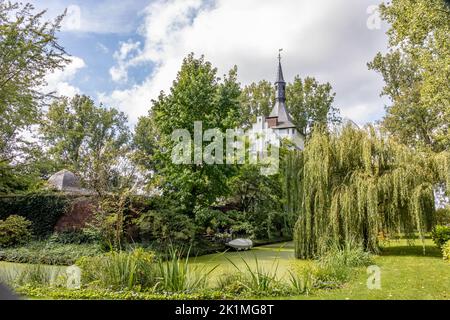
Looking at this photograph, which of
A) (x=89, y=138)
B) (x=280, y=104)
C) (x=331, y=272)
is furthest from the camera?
(x=280, y=104)

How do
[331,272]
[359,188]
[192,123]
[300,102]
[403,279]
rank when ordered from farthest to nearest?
1. [300,102]
2. [192,123]
3. [359,188]
4. [331,272]
5. [403,279]

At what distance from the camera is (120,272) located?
639 centimetres

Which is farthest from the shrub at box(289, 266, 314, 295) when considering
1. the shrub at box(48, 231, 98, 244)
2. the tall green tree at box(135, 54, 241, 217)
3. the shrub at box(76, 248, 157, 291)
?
the shrub at box(48, 231, 98, 244)

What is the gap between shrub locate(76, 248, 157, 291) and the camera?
6285mm

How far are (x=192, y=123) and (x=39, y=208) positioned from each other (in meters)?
7.46

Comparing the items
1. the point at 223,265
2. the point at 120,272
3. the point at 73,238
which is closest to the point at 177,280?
the point at 120,272

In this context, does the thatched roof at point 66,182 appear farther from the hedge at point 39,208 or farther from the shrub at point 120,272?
the shrub at point 120,272

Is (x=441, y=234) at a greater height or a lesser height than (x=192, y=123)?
lesser

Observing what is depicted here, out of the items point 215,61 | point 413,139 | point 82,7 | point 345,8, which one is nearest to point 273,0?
point 82,7

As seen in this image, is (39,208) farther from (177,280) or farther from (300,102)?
(300,102)

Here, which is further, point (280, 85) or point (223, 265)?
point (280, 85)

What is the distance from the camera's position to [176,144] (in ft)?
47.7

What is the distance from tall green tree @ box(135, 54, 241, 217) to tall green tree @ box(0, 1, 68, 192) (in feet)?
18.3

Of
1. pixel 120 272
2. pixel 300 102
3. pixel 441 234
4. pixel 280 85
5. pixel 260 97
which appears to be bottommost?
pixel 120 272
